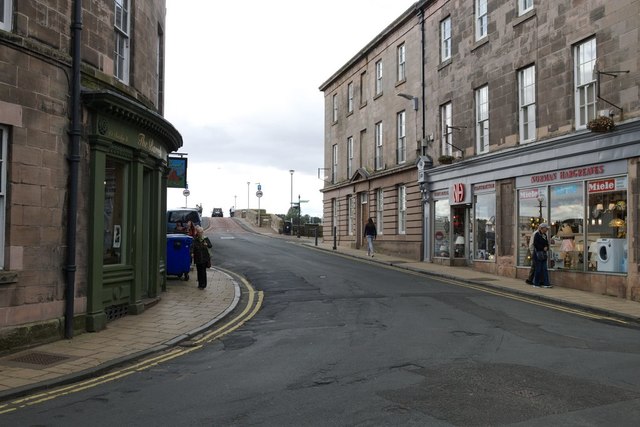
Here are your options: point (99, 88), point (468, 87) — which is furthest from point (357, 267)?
point (99, 88)

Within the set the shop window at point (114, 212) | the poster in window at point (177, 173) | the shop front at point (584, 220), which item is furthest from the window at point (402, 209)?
the shop window at point (114, 212)

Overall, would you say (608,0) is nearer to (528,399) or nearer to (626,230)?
(626,230)

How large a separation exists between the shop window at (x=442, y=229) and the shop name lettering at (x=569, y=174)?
19.0 feet

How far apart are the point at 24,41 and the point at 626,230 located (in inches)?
540

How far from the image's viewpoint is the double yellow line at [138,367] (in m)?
5.80

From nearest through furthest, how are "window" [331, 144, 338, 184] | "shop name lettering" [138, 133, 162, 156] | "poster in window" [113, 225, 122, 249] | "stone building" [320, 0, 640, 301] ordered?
"poster in window" [113, 225, 122, 249] < "shop name lettering" [138, 133, 162, 156] < "stone building" [320, 0, 640, 301] < "window" [331, 144, 338, 184]

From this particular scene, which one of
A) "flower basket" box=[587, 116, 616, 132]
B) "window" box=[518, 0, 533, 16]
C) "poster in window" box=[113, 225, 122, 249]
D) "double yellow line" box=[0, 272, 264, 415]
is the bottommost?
"double yellow line" box=[0, 272, 264, 415]

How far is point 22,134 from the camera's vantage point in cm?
812

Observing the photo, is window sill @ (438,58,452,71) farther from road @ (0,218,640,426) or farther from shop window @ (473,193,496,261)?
road @ (0,218,640,426)

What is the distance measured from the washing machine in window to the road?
390cm

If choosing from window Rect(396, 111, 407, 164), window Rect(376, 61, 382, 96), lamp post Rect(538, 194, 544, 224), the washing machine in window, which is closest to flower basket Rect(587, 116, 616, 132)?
the washing machine in window

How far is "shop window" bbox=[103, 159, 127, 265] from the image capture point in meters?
10.4

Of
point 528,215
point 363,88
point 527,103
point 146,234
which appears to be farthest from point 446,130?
point 146,234

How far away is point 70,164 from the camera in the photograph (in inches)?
352
